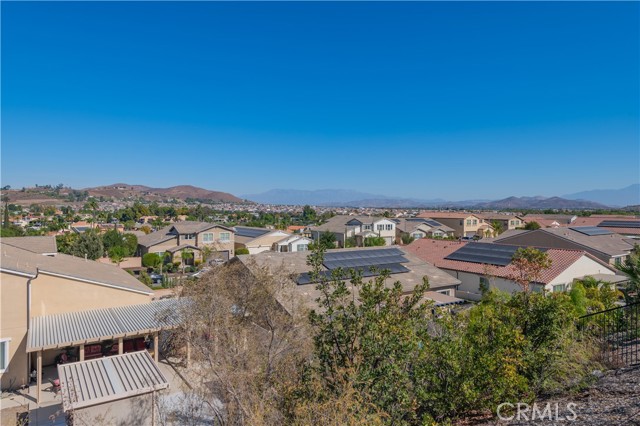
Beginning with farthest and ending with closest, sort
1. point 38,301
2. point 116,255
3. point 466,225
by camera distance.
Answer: point 466,225
point 116,255
point 38,301

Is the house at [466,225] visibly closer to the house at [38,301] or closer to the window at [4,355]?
the house at [38,301]

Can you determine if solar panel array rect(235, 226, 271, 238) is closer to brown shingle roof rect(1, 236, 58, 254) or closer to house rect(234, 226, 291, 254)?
house rect(234, 226, 291, 254)

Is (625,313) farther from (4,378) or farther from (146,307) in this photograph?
(4,378)

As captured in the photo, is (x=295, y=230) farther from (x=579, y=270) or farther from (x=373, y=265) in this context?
(x=579, y=270)

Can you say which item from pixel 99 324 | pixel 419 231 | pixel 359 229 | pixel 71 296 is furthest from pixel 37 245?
pixel 419 231

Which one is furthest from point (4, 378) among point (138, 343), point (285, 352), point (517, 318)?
point (517, 318)
